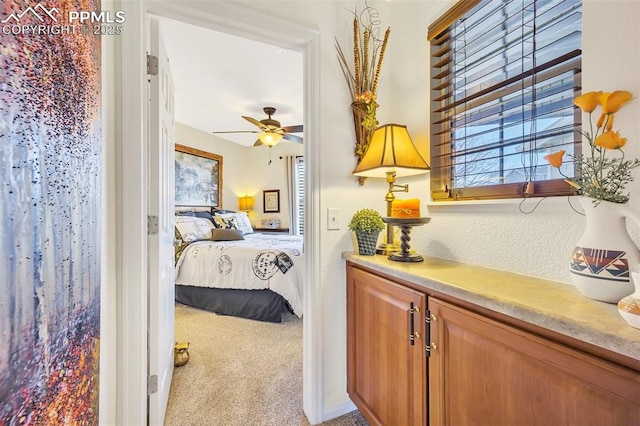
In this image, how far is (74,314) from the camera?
0.71m

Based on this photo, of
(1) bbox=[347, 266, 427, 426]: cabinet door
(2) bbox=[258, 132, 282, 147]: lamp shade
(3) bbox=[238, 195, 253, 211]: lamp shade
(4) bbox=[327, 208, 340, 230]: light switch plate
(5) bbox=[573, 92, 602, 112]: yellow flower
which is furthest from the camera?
(3) bbox=[238, 195, 253, 211]: lamp shade

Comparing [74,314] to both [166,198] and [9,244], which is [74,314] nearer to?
[9,244]

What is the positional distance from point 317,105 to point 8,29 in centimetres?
122

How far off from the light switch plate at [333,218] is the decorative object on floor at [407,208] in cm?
35

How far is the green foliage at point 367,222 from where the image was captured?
145 centimetres

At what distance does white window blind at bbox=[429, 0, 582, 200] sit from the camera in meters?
0.97

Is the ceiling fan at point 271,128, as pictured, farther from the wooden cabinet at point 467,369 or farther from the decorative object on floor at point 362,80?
the wooden cabinet at point 467,369

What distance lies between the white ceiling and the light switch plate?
3.78ft

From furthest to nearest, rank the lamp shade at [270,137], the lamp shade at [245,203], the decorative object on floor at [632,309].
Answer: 1. the lamp shade at [245,203]
2. the lamp shade at [270,137]
3. the decorative object on floor at [632,309]

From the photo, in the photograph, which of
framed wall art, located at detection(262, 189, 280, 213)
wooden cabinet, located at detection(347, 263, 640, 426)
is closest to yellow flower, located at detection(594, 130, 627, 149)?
wooden cabinet, located at detection(347, 263, 640, 426)

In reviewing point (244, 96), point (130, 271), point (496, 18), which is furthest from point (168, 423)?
point (244, 96)

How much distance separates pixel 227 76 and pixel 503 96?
110 inches

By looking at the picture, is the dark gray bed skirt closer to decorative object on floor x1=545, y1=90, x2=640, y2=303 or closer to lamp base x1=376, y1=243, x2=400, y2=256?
lamp base x1=376, y1=243, x2=400, y2=256

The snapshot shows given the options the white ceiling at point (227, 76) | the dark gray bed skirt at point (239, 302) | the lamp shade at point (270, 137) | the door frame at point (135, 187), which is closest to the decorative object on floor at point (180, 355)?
the door frame at point (135, 187)
